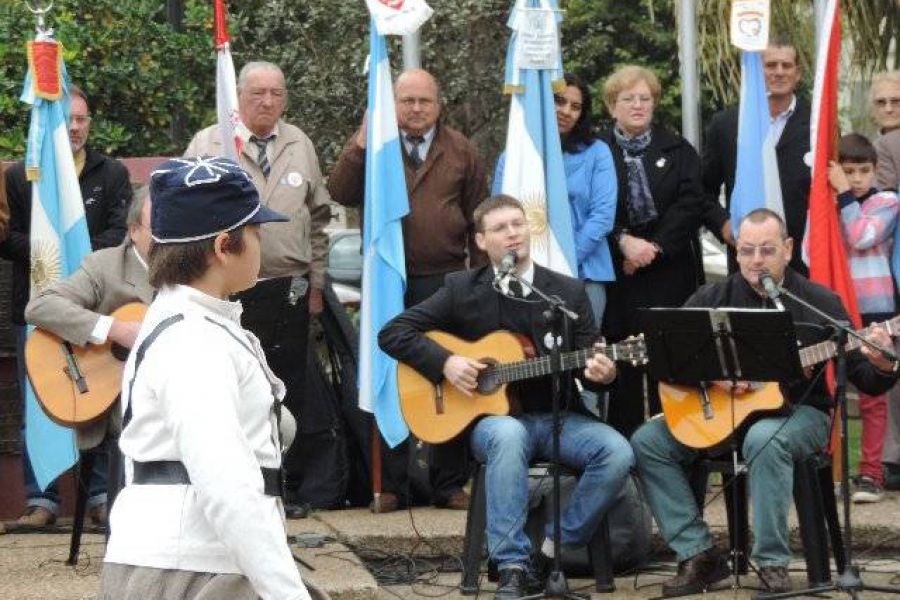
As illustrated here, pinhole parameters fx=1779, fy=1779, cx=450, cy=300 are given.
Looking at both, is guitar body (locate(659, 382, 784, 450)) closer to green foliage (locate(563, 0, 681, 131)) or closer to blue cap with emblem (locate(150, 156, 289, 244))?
blue cap with emblem (locate(150, 156, 289, 244))

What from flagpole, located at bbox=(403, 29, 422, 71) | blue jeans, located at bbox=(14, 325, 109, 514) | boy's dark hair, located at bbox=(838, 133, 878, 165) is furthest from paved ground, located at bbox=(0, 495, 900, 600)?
flagpole, located at bbox=(403, 29, 422, 71)

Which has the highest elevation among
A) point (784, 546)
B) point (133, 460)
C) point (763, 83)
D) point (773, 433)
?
point (763, 83)

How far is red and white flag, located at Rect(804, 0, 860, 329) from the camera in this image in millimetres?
8305

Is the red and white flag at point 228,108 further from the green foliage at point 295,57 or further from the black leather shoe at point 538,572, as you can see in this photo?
the black leather shoe at point 538,572

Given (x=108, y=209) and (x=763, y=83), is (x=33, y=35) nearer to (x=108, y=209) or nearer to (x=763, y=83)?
(x=108, y=209)

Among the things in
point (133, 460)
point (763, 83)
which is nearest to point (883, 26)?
point (763, 83)

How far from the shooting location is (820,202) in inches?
328

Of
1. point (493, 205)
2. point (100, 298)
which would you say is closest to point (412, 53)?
point (493, 205)

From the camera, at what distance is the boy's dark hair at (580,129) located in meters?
8.84

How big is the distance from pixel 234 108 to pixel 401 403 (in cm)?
182

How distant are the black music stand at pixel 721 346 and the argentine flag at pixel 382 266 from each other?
168 cm

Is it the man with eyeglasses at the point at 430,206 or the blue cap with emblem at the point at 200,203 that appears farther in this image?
the man with eyeglasses at the point at 430,206

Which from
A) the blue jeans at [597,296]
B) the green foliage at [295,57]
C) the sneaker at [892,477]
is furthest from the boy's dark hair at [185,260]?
the green foliage at [295,57]

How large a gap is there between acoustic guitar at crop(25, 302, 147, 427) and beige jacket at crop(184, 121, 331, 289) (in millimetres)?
1251
